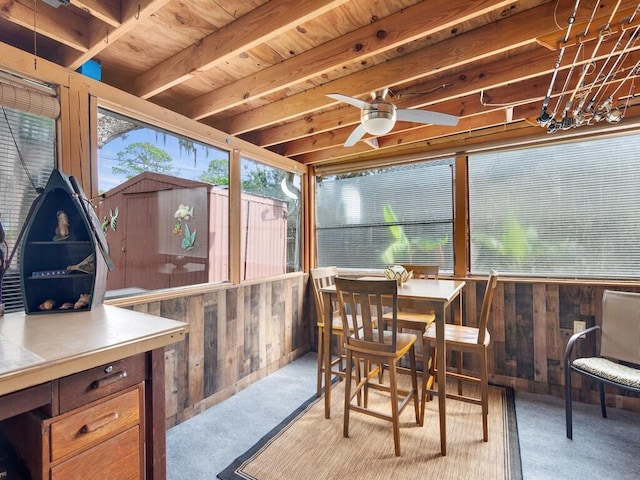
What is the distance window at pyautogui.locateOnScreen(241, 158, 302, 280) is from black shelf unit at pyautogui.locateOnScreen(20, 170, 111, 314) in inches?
58.1

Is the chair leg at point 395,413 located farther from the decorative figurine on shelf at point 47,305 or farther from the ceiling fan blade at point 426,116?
the decorative figurine on shelf at point 47,305

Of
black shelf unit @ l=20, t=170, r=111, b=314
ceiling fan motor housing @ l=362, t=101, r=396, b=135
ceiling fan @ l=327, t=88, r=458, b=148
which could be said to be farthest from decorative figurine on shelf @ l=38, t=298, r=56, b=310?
ceiling fan motor housing @ l=362, t=101, r=396, b=135

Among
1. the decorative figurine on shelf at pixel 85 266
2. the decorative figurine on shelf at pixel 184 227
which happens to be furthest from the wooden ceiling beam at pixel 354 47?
the decorative figurine on shelf at pixel 85 266

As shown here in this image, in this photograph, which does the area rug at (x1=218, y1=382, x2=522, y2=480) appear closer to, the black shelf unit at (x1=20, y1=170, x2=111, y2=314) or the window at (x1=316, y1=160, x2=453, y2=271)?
the black shelf unit at (x1=20, y1=170, x2=111, y2=314)

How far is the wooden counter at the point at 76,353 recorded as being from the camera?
35.9 inches

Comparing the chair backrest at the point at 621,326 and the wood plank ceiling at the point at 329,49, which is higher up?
the wood plank ceiling at the point at 329,49

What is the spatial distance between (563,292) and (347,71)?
2584mm

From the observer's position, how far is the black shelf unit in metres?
1.52

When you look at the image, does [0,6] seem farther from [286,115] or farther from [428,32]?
[428,32]

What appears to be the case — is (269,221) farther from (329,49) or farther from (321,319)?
(329,49)

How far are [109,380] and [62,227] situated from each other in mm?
941

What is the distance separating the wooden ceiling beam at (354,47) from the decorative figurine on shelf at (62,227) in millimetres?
1330

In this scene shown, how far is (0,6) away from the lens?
1.44m

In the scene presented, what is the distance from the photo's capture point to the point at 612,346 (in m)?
2.40
